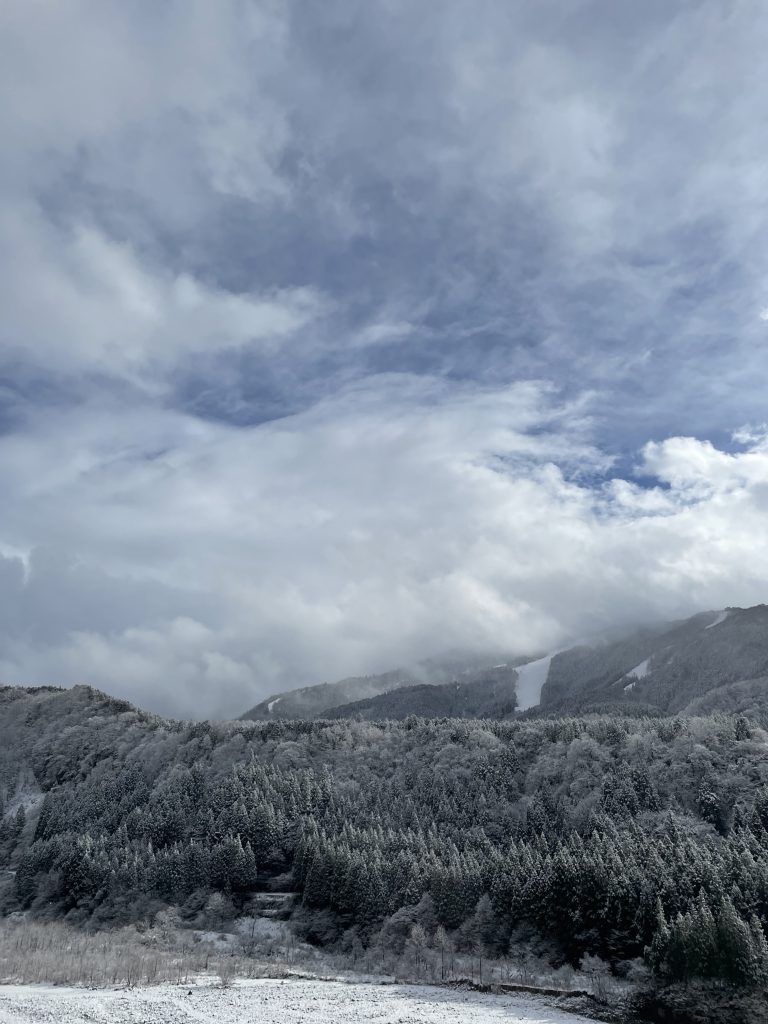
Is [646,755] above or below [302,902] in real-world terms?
above

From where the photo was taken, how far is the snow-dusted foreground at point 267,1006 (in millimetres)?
65938

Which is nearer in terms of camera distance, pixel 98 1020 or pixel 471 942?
pixel 98 1020

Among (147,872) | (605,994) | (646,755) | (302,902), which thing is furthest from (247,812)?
(605,994)

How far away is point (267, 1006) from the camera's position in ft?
247

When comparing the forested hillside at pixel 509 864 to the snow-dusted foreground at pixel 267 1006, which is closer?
the snow-dusted foreground at pixel 267 1006

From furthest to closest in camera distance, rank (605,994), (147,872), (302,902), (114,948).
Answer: (147,872), (302,902), (114,948), (605,994)

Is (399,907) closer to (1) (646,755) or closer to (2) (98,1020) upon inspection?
(2) (98,1020)

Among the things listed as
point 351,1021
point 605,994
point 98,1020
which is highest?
point 98,1020

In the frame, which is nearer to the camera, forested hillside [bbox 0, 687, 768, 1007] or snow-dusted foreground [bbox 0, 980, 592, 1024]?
snow-dusted foreground [bbox 0, 980, 592, 1024]

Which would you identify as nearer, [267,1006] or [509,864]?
[267,1006]

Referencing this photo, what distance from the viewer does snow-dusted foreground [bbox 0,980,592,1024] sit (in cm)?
6594

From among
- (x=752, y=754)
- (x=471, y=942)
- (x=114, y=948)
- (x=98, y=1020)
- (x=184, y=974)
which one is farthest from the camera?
(x=752, y=754)

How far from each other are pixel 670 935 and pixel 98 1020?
215ft

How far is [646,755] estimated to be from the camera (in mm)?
195875
